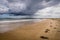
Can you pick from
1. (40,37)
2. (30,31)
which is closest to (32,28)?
(30,31)

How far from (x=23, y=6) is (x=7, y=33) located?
0.40 meters

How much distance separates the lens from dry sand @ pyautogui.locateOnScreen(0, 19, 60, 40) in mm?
1722

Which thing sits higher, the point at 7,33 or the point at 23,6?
the point at 23,6

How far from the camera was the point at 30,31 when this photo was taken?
177 cm

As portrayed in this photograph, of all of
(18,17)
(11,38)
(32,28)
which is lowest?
→ (11,38)

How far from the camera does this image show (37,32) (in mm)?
1761

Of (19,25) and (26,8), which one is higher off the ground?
(26,8)

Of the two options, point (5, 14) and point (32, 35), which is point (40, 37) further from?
point (5, 14)

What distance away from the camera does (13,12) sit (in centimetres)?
180

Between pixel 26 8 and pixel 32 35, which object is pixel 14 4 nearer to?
pixel 26 8

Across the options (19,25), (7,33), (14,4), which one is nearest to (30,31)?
(19,25)

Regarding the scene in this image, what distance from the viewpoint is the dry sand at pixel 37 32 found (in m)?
1.72

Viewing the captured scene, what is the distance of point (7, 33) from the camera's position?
68.7 inches

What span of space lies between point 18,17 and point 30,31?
0.24 metres
